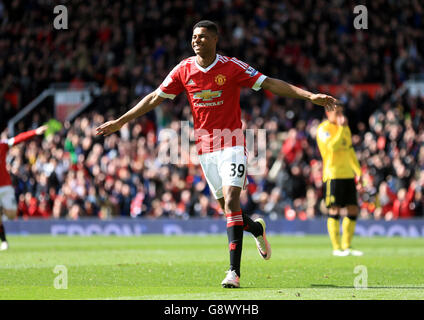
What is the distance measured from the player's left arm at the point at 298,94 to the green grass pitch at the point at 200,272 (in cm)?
208

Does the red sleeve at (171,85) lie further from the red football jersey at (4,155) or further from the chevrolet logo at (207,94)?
the red football jersey at (4,155)

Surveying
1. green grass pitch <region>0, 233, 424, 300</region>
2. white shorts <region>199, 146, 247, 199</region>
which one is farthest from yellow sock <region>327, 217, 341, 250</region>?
white shorts <region>199, 146, 247, 199</region>

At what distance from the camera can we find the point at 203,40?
9852 millimetres

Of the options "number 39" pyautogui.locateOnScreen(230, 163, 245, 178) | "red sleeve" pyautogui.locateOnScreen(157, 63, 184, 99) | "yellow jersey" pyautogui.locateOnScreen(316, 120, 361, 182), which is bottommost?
"number 39" pyautogui.locateOnScreen(230, 163, 245, 178)

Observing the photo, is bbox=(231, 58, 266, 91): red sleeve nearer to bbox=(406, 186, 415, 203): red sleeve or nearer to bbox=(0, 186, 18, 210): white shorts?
bbox=(0, 186, 18, 210): white shorts

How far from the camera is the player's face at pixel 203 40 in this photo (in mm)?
9828

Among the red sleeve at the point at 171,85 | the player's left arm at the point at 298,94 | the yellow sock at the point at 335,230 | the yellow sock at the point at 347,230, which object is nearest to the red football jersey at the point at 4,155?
the yellow sock at the point at 335,230

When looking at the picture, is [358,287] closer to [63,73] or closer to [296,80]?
[296,80]

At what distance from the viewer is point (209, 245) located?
1989cm

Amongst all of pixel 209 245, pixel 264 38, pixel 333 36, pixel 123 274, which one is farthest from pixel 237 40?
pixel 123 274

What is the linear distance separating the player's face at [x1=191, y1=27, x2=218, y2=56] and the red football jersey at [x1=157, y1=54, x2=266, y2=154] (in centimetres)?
24

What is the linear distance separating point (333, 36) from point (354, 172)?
50.7 feet

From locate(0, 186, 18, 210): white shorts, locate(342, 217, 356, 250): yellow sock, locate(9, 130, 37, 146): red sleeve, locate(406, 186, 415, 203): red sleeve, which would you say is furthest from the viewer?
locate(406, 186, 415, 203): red sleeve

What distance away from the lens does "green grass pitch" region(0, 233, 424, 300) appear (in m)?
9.15
